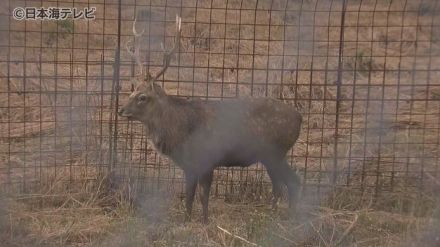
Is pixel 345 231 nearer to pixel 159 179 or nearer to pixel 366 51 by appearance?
pixel 159 179

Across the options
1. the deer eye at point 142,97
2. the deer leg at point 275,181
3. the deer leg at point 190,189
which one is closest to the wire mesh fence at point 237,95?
the deer leg at point 275,181

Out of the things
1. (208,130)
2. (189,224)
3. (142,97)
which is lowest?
(189,224)

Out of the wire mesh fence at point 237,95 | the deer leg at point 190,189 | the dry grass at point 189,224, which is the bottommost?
the dry grass at point 189,224

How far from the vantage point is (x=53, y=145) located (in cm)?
641

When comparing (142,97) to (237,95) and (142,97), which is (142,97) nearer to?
(142,97)

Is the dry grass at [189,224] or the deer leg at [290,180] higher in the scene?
the deer leg at [290,180]

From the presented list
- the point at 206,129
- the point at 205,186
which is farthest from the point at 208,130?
the point at 205,186

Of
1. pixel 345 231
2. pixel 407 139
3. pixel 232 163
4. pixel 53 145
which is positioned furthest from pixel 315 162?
pixel 53 145

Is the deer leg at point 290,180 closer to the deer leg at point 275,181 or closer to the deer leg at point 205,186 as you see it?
the deer leg at point 275,181

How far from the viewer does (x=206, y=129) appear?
209 inches

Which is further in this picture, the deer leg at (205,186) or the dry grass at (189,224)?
the deer leg at (205,186)

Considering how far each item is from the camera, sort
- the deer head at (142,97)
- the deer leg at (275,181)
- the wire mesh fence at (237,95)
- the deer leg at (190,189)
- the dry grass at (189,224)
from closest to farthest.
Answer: the dry grass at (189,224) → the deer head at (142,97) → the deer leg at (190,189) → the deer leg at (275,181) → the wire mesh fence at (237,95)

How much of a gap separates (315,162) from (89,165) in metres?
1.96

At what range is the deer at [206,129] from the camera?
5258 mm
